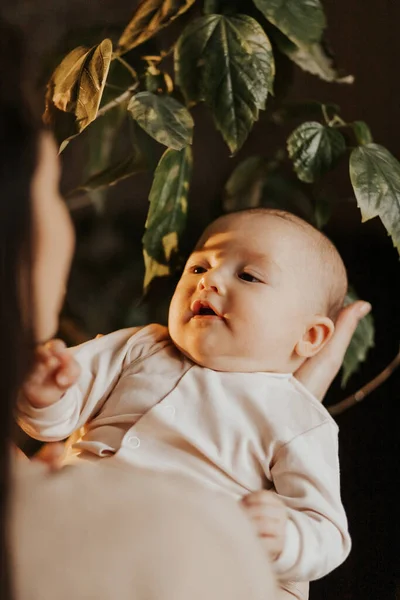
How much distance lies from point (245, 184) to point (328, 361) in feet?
1.63

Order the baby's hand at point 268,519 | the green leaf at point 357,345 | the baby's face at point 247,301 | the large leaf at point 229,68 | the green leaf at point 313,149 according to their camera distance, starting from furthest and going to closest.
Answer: the green leaf at point 357,345, the green leaf at point 313,149, the large leaf at point 229,68, the baby's face at point 247,301, the baby's hand at point 268,519

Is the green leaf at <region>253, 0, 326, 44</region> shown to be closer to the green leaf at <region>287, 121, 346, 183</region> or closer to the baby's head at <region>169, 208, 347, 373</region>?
the green leaf at <region>287, 121, 346, 183</region>

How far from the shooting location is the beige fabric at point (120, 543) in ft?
1.71

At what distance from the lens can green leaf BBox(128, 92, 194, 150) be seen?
3.59 ft

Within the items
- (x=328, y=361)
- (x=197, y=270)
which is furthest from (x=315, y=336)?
(x=197, y=270)

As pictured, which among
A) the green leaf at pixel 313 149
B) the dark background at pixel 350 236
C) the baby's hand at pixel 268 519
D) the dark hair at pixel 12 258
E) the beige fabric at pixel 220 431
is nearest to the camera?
the dark hair at pixel 12 258

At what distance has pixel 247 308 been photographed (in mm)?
1036

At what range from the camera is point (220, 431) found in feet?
3.24

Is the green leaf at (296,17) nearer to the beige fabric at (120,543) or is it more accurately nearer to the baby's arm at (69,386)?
the baby's arm at (69,386)

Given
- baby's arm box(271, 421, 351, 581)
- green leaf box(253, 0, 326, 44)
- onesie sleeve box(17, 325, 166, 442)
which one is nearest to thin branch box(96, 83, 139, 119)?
green leaf box(253, 0, 326, 44)

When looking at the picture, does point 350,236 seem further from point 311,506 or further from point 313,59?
point 311,506

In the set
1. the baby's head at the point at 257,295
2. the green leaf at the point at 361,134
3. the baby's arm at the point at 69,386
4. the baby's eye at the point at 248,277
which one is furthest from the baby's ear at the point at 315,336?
the green leaf at the point at 361,134

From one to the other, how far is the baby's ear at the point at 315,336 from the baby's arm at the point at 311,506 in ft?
0.42

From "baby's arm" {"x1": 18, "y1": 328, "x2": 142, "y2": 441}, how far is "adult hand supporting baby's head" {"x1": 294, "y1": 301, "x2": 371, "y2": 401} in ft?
0.90
